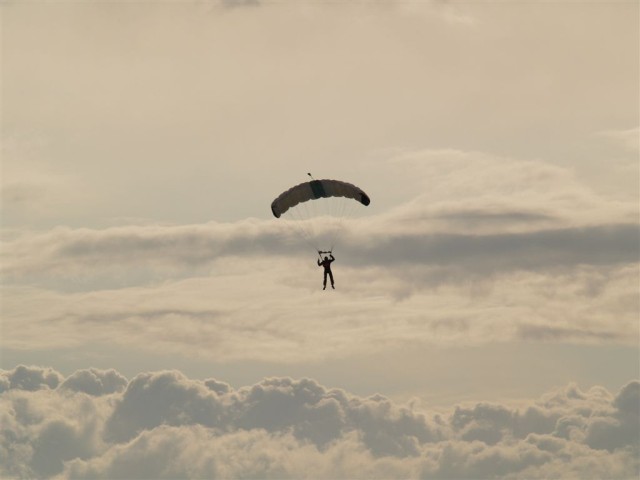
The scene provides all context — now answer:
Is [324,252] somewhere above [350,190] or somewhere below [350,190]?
below

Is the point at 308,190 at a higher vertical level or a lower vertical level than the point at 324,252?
higher

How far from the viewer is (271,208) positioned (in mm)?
109625

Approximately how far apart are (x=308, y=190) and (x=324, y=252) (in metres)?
7.40

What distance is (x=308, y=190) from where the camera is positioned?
110m

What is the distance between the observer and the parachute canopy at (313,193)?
110m

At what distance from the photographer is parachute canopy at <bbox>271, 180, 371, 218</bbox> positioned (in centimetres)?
10975

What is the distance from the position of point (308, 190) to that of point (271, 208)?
4.48 meters

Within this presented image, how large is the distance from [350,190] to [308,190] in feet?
14.9

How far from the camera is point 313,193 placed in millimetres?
110438

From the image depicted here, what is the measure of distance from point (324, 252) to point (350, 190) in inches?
312

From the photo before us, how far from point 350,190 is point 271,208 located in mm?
8792

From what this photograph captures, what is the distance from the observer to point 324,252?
353 ft
